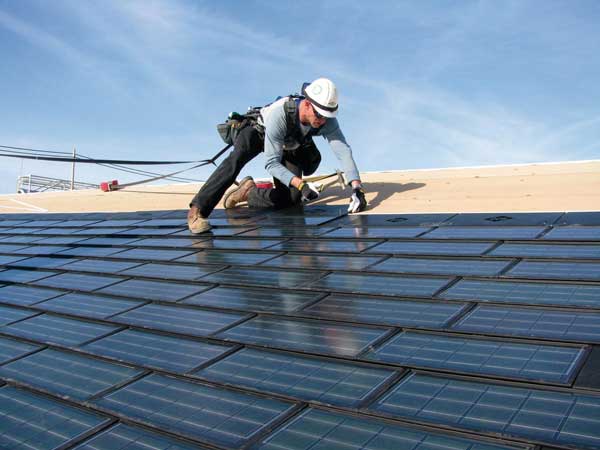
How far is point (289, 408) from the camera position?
3.02 m

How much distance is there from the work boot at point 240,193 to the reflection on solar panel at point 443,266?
4.53 m

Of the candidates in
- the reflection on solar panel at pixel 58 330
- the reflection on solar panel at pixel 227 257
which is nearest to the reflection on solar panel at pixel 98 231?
the reflection on solar panel at pixel 227 257

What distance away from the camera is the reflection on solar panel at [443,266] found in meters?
4.79

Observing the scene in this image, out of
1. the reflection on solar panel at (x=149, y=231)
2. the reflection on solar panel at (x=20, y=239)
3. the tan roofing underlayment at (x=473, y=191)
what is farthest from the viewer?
the reflection on solar panel at (x=20, y=239)

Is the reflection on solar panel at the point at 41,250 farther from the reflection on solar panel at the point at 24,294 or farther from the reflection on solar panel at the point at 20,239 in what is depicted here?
the reflection on solar panel at the point at 24,294

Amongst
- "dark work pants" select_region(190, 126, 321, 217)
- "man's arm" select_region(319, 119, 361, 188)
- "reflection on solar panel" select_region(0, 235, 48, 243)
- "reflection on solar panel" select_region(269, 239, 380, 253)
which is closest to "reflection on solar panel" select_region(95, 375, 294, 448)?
"reflection on solar panel" select_region(269, 239, 380, 253)

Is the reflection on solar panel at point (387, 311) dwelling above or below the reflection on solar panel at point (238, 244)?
below

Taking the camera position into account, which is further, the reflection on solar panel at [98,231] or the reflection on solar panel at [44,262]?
the reflection on solar panel at [98,231]

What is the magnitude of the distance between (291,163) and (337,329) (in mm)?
5272

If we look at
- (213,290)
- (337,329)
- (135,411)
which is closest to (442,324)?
(337,329)

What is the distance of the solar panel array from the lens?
9.06 ft

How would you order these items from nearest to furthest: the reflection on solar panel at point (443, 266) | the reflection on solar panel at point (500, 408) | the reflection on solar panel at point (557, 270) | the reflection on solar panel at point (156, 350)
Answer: the reflection on solar panel at point (500, 408) → the reflection on solar panel at point (156, 350) → the reflection on solar panel at point (557, 270) → the reflection on solar panel at point (443, 266)

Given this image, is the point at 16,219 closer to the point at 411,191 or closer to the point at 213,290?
the point at 411,191

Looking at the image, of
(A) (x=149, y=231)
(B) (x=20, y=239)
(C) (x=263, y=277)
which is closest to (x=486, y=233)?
(C) (x=263, y=277)
